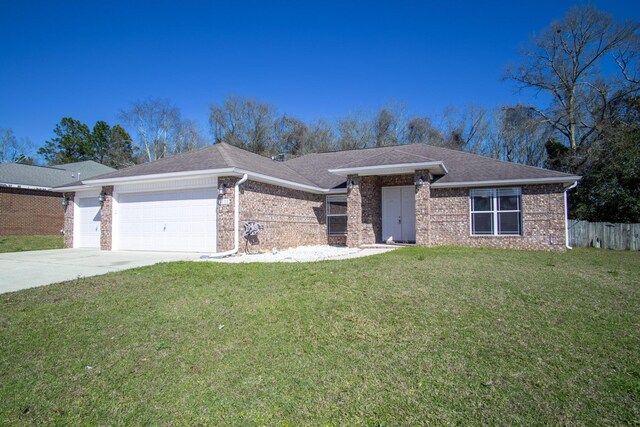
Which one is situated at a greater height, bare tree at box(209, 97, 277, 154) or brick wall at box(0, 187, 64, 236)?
bare tree at box(209, 97, 277, 154)

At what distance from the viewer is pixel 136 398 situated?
3.29 meters

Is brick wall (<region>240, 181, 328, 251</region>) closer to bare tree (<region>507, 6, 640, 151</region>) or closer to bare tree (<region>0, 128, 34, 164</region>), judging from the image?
bare tree (<region>507, 6, 640, 151</region>)

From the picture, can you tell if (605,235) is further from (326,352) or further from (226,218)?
(326,352)

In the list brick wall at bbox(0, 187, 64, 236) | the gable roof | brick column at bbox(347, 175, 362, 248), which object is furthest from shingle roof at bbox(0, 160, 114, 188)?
brick column at bbox(347, 175, 362, 248)

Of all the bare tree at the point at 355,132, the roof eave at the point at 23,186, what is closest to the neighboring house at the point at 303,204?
the roof eave at the point at 23,186

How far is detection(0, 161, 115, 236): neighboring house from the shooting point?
21.8 metres

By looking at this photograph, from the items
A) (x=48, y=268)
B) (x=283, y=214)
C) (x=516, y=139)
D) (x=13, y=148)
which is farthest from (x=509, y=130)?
(x=13, y=148)

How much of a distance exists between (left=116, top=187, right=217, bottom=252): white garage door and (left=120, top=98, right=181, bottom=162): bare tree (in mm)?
28325

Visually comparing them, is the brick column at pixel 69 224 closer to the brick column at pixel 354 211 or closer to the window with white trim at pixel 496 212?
the brick column at pixel 354 211

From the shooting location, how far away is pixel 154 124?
41.2 meters

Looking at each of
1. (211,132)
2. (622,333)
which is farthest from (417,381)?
(211,132)

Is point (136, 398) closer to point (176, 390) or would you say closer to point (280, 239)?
point (176, 390)

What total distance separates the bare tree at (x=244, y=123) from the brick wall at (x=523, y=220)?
26094mm

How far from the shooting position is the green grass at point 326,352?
10.1 feet
